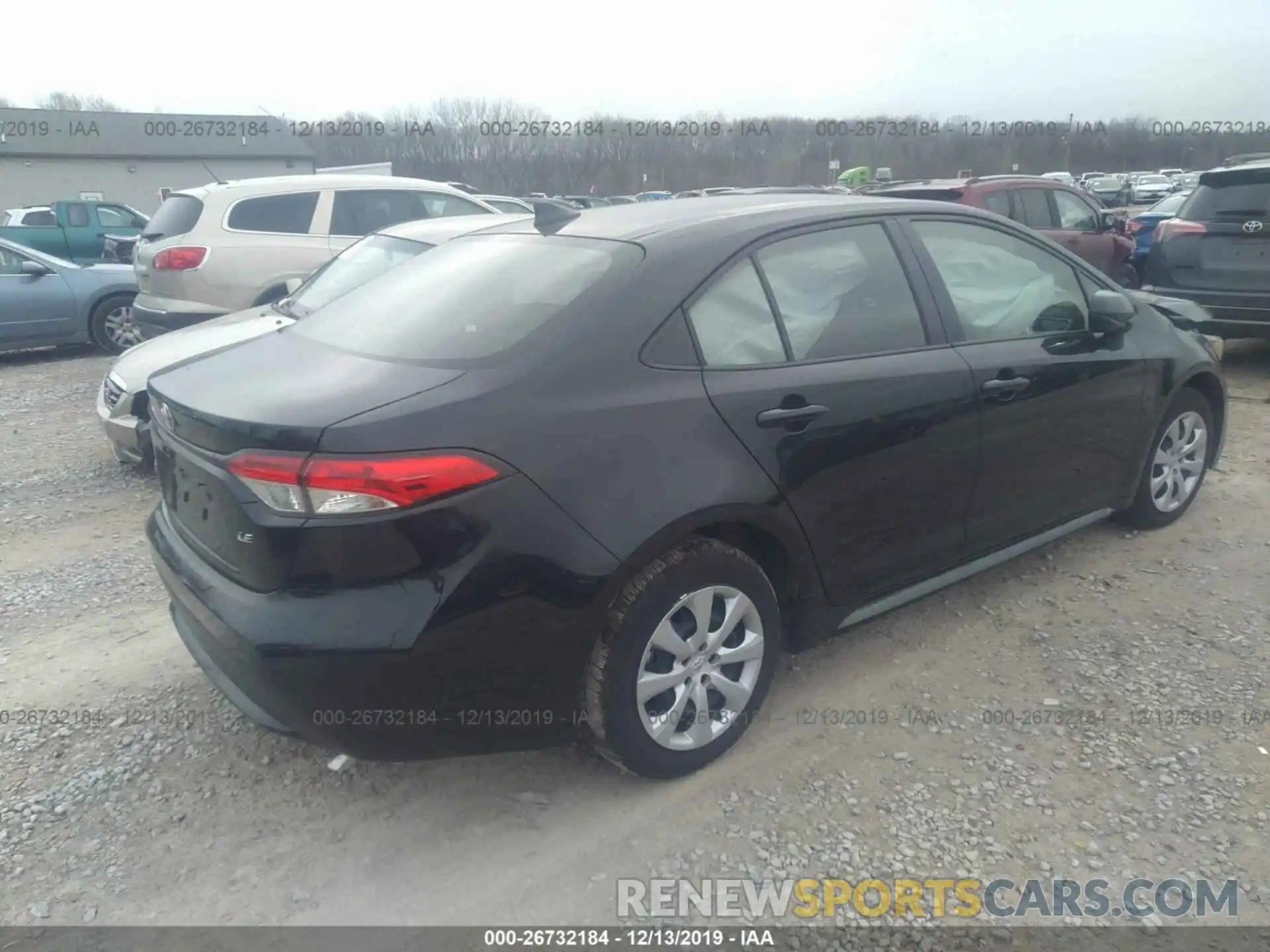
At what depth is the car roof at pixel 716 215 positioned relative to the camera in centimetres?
291

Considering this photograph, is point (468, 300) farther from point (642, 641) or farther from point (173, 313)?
point (173, 313)

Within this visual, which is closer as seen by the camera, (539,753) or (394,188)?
(539,753)

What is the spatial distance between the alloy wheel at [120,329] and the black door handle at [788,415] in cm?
939

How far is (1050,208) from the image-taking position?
9.61 meters

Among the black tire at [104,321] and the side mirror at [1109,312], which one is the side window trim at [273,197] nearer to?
the black tire at [104,321]

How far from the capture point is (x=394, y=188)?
826 cm

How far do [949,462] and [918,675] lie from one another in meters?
0.79

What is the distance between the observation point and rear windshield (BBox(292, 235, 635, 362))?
8.50 feet

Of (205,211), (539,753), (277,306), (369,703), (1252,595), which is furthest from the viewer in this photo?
(205,211)

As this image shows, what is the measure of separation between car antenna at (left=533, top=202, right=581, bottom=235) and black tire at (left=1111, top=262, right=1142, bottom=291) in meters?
8.60

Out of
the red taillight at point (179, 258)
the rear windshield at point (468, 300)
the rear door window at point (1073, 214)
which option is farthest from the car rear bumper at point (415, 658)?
the rear door window at point (1073, 214)

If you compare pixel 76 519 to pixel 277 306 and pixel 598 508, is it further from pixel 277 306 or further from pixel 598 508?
pixel 598 508

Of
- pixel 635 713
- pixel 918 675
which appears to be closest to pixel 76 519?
pixel 635 713

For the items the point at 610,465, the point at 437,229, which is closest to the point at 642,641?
the point at 610,465
